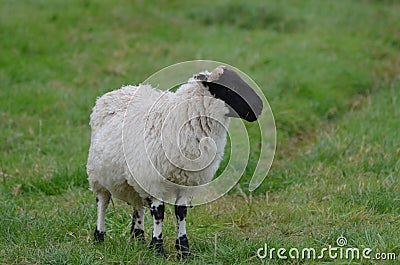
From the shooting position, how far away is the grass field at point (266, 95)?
218 inches

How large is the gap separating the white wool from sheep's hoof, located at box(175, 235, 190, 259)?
33 centimetres

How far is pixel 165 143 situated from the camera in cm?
494

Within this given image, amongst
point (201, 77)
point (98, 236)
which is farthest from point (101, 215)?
point (201, 77)

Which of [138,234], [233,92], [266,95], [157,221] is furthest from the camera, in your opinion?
[266,95]

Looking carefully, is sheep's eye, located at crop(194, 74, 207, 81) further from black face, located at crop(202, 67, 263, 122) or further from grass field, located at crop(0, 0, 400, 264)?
grass field, located at crop(0, 0, 400, 264)

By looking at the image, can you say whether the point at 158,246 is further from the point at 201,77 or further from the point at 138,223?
the point at 201,77

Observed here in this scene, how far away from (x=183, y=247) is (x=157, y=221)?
11.7 inches

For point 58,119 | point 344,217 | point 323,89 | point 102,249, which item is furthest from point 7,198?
point 323,89

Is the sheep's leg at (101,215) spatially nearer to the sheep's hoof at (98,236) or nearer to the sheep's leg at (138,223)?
the sheep's hoof at (98,236)

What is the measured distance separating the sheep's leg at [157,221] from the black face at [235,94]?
0.91 metres

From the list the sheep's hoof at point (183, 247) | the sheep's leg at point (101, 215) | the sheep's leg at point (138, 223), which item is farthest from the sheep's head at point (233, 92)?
the sheep's leg at point (101, 215)

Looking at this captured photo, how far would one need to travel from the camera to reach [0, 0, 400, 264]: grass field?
555 centimetres

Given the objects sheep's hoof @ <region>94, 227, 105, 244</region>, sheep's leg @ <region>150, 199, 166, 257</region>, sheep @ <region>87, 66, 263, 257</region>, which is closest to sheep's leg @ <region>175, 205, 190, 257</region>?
sheep @ <region>87, 66, 263, 257</region>

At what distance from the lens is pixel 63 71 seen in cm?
1095
